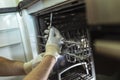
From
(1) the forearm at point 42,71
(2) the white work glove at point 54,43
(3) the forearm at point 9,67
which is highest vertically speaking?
(2) the white work glove at point 54,43

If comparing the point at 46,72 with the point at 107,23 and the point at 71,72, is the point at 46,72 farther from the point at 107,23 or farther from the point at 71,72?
the point at 107,23

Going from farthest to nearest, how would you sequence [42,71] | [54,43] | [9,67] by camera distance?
[9,67]
[54,43]
[42,71]

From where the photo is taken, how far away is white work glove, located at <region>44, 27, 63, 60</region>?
919 mm

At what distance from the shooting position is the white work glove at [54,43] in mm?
919

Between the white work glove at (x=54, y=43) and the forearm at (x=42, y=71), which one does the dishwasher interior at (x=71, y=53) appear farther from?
the forearm at (x=42, y=71)

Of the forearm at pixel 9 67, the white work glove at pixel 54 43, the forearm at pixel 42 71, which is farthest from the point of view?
the forearm at pixel 9 67

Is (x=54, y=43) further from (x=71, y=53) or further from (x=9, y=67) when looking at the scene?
(x=9, y=67)

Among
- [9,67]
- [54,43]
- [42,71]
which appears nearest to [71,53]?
[54,43]

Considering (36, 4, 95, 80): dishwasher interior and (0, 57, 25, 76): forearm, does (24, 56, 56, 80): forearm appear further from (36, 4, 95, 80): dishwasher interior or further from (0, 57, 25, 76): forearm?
(0, 57, 25, 76): forearm

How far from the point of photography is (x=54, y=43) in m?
0.98

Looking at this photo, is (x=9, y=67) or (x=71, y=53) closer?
(x=71, y=53)

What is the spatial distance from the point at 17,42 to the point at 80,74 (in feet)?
2.65

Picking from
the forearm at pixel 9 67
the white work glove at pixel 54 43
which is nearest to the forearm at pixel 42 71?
the white work glove at pixel 54 43

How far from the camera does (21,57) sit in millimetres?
1640
